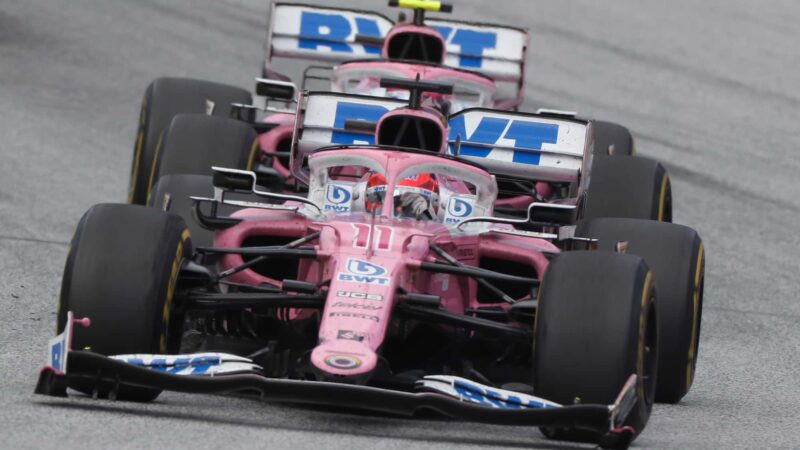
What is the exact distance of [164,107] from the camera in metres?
13.9

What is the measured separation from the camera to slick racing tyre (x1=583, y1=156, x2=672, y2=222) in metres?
12.1

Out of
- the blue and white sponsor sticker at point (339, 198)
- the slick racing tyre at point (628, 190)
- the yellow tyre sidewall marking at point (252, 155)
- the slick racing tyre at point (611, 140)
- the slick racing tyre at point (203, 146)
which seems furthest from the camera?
the slick racing tyre at point (611, 140)

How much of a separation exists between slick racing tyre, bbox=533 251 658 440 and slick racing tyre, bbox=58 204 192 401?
5.72 feet

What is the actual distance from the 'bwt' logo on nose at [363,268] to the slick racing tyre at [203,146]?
3941 mm

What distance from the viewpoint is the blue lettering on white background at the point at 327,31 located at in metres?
15.5

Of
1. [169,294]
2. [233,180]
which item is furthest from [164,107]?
[169,294]

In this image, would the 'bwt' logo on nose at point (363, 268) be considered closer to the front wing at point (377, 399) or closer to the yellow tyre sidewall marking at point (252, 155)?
the front wing at point (377, 399)

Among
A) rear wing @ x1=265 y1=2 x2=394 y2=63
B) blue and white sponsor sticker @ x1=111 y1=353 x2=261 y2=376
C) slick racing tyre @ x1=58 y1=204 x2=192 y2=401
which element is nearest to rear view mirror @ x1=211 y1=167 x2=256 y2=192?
slick racing tyre @ x1=58 y1=204 x2=192 y2=401

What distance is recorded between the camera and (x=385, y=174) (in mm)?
9234

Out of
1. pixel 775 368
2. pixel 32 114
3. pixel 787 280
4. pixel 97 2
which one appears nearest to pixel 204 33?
pixel 97 2

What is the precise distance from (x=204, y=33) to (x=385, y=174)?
14.4 metres

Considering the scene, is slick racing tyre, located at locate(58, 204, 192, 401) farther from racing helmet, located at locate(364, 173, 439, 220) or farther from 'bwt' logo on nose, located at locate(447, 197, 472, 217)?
'bwt' logo on nose, located at locate(447, 197, 472, 217)

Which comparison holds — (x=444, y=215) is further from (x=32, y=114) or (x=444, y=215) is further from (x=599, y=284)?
(x=32, y=114)

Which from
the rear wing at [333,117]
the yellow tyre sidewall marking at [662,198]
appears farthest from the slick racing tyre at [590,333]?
the yellow tyre sidewall marking at [662,198]
